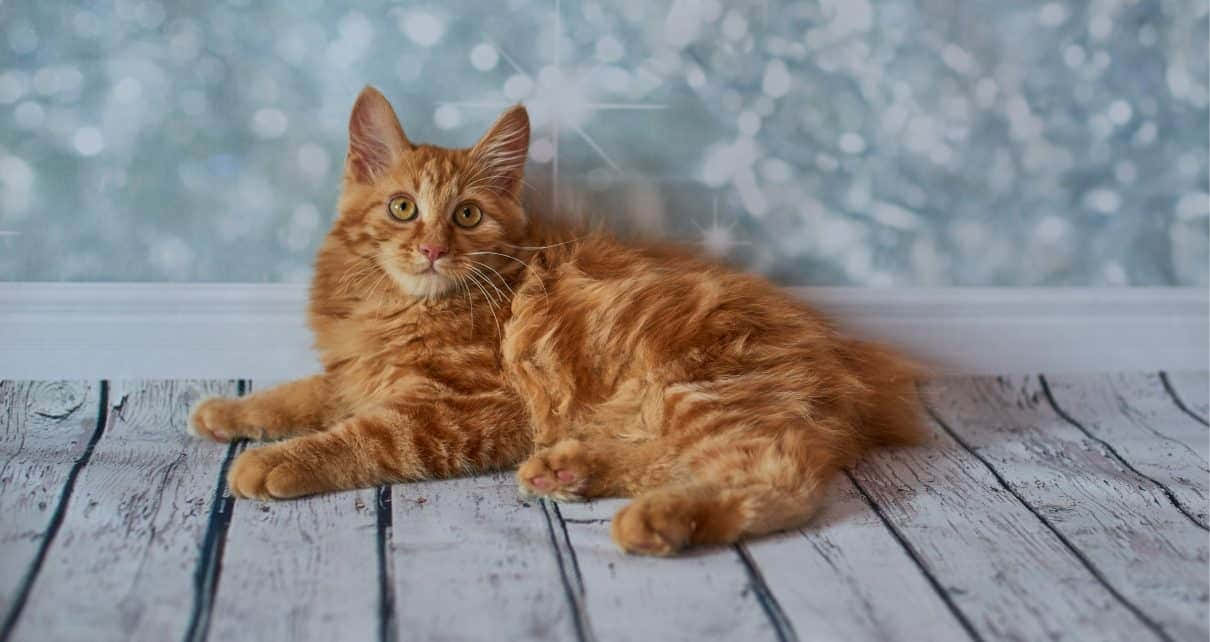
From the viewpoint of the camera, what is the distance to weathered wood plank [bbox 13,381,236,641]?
54.6 inches

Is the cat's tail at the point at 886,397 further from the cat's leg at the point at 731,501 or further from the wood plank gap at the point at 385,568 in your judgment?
the wood plank gap at the point at 385,568

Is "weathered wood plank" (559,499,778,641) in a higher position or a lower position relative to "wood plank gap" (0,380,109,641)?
lower

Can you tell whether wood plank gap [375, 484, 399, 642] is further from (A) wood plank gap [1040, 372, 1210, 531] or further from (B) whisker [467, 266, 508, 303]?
(A) wood plank gap [1040, 372, 1210, 531]

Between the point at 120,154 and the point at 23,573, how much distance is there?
3.39 ft

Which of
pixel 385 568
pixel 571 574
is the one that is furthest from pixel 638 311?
pixel 385 568

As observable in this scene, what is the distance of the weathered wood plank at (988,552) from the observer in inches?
57.8

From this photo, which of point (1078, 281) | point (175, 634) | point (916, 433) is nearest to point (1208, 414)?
point (1078, 281)

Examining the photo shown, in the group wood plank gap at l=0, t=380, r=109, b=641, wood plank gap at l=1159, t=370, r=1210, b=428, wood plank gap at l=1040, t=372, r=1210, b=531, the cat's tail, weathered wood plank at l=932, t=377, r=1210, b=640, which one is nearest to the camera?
wood plank gap at l=0, t=380, r=109, b=641

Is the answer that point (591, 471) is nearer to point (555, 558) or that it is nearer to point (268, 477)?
point (555, 558)

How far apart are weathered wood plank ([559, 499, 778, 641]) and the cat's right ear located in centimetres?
83

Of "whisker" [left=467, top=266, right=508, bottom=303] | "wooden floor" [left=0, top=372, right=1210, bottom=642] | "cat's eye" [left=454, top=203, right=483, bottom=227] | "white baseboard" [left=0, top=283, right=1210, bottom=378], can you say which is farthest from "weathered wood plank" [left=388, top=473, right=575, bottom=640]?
"white baseboard" [left=0, top=283, right=1210, bottom=378]

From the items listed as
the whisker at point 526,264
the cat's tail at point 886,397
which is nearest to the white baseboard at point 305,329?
the cat's tail at point 886,397

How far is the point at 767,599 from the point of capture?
1501mm

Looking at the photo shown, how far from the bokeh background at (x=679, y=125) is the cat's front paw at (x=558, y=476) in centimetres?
73
